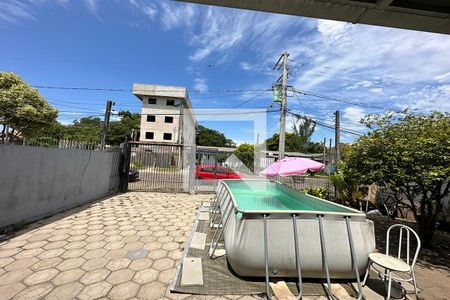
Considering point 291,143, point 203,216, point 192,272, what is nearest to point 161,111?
point 291,143

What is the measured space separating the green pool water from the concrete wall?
15.8 ft

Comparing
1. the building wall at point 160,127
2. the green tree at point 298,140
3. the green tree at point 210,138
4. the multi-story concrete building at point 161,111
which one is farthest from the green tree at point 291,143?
the building wall at point 160,127

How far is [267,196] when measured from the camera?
31.3 ft

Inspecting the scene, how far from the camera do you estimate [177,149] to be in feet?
37.2

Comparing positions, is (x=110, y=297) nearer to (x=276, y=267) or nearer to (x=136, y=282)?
(x=136, y=282)

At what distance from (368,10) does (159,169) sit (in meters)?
9.97

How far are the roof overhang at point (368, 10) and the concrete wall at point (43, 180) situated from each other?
5040 millimetres

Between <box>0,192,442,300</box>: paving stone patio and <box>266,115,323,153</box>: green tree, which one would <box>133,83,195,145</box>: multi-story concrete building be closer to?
<box>266,115,323,153</box>: green tree

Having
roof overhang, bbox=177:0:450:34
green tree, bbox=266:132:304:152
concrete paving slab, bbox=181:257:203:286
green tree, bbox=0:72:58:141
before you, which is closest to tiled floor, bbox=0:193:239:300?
concrete paving slab, bbox=181:257:203:286

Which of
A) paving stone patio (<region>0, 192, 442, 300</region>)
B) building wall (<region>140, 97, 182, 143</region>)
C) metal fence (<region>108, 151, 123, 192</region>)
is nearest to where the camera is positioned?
paving stone patio (<region>0, 192, 442, 300</region>)

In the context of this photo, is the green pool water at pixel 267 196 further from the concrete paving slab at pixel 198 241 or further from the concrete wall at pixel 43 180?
the concrete wall at pixel 43 180

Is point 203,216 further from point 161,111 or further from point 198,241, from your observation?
point 161,111

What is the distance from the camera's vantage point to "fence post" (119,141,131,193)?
964 cm

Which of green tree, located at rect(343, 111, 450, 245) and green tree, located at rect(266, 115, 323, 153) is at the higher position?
green tree, located at rect(266, 115, 323, 153)
